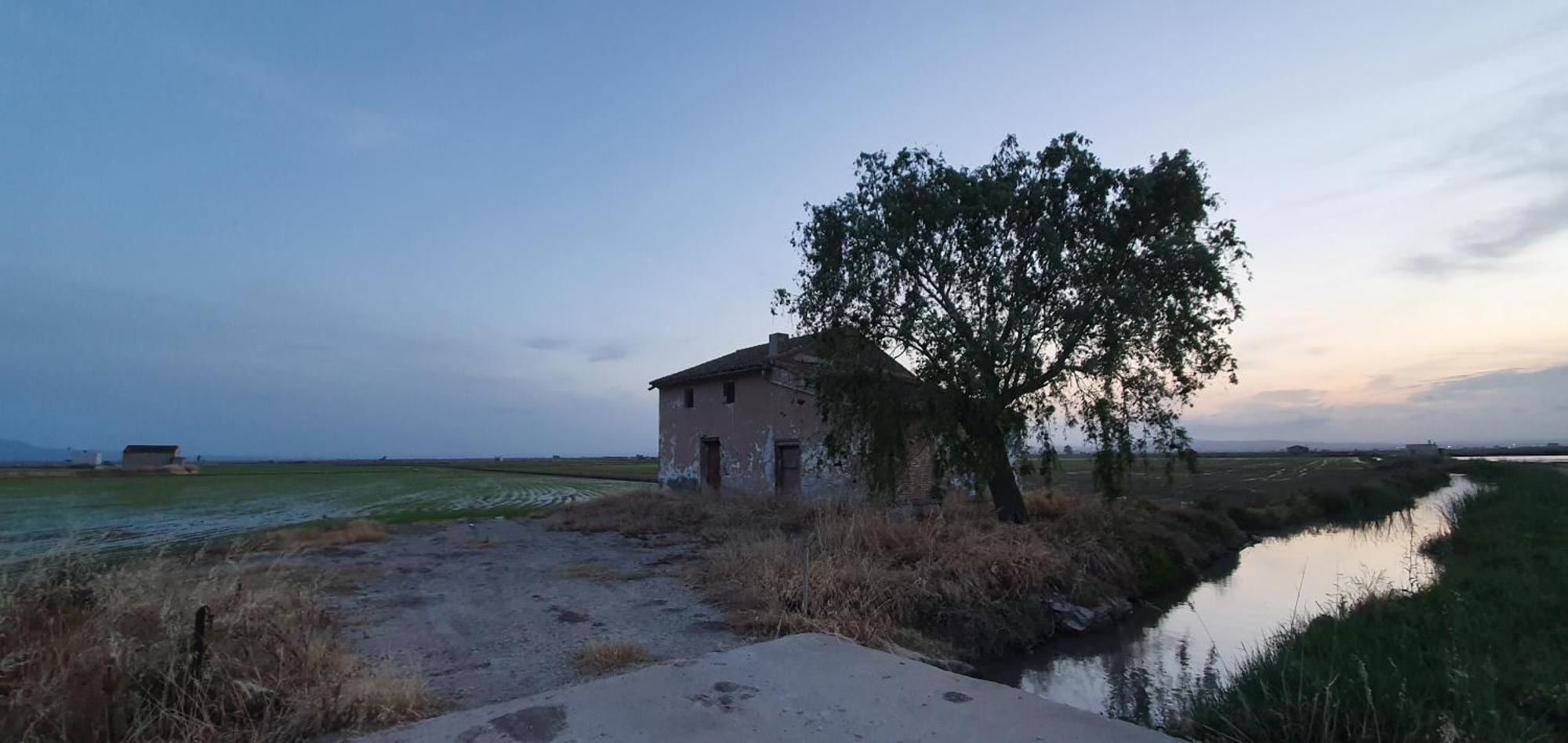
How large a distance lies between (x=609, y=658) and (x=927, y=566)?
626 cm

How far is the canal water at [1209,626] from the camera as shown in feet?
29.3

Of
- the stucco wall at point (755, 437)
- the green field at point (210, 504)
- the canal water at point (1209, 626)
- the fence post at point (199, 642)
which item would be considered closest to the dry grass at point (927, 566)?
the canal water at point (1209, 626)

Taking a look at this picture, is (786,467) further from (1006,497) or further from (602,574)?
Answer: (602,574)

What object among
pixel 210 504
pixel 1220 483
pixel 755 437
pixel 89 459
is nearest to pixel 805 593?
pixel 755 437

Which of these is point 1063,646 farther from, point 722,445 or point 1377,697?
point 722,445

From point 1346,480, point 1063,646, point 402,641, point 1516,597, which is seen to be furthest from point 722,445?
point 1346,480

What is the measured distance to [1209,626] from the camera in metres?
12.4

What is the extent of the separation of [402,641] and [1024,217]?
13349 mm

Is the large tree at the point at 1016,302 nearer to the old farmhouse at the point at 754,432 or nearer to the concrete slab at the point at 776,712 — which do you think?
the old farmhouse at the point at 754,432

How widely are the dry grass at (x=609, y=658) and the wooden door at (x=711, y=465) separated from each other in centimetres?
1830

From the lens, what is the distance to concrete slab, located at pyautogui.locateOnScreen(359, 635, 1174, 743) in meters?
4.62

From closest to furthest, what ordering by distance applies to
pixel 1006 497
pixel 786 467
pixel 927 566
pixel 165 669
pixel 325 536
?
pixel 165 669 < pixel 927 566 < pixel 325 536 < pixel 1006 497 < pixel 786 467

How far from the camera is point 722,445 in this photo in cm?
2511

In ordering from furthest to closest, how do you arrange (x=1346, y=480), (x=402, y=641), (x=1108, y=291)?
(x=1346, y=480) < (x=1108, y=291) < (x=402, y=641)
